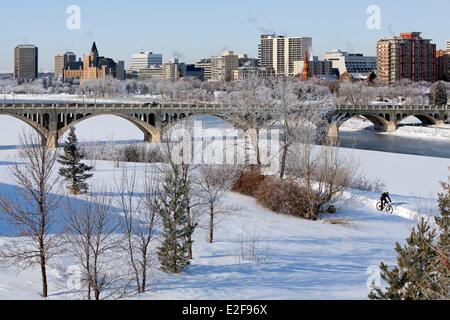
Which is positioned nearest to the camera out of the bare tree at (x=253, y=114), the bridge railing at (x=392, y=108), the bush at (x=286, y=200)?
the bush at (x=286, y=200)

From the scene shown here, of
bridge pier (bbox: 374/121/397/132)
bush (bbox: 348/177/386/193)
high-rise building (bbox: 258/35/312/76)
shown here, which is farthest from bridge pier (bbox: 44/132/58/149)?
high-rise building (bbox: 258/35/312/76)

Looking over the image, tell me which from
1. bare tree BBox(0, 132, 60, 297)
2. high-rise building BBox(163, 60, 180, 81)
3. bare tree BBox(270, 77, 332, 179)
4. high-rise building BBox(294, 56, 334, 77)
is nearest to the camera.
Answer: bare tree BBox(0, 132, 60, 297)

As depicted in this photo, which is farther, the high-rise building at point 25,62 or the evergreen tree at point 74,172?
the high-rise building at point 25,62

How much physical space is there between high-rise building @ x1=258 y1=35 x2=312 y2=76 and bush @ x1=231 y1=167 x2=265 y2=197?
152621 millimetres

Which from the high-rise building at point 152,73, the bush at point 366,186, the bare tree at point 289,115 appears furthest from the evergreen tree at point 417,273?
the high-rise building at point 152,73

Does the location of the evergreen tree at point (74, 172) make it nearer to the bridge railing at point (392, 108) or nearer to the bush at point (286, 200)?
the bush at point (286, 200)

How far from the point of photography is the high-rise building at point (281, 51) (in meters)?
176

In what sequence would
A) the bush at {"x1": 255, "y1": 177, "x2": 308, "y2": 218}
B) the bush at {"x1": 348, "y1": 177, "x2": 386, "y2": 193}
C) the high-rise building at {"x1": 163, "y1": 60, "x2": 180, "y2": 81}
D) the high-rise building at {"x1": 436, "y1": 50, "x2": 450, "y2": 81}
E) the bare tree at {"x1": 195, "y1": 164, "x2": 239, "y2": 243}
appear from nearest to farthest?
the bare tree at {"x1": 195, "y1": 164, "x2": 239, "y2": 243}
the bush at {"x1": 255, "y1": 177, "x2": 308, "y2": 218}
the bush at {"x1": 348, "y1": 177, "x2": 386, "y2": 193}
the high-rise building at {"x1": 436, "y1": 50, "x2": 450, "y2": 81}
the high-rise building at {"x1": 163, "y1": 60, "x2": 180, "y2": 81}

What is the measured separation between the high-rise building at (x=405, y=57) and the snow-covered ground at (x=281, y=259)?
97.6 meters

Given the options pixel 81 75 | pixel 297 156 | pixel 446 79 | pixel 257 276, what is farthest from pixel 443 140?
pixel 81 75

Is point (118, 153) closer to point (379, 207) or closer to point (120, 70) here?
point (379, 207)

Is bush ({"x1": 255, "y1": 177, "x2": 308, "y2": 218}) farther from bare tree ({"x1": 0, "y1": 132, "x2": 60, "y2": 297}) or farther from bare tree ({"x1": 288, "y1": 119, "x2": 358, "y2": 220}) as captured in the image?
bare tree ({"x1": 0, "y1": 132, "x2": 60, "y2": 297})

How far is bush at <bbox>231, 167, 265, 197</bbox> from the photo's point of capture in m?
22.9

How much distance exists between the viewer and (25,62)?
128875mm
